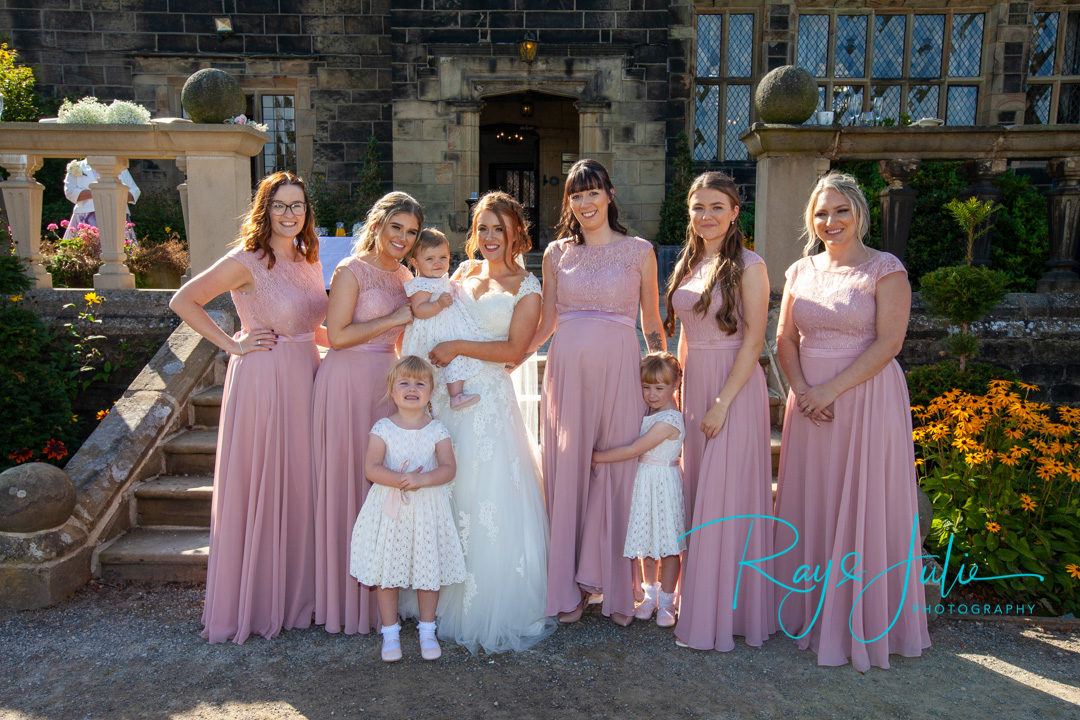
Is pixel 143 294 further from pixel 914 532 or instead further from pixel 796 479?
pixel 914 532

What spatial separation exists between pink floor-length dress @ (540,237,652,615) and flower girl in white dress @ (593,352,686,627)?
0.18ft

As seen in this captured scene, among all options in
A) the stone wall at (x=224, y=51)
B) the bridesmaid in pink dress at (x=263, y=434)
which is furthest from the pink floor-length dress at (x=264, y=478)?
the stone wall at (x=224, y=51)

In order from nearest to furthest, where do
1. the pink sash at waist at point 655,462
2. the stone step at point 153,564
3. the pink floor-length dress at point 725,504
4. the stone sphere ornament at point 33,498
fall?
the pink floor-length dress at point 725,504 → the pink sash at waist at point 655,462 → the stone sphere ornament at point 33,498 → the stone step at point 153,564

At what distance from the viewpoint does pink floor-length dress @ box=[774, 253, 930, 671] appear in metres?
3.42

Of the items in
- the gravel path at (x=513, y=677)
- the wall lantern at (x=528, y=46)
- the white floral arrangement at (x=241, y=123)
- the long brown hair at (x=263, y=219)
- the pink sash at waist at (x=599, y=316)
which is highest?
the wall lantern at (x=528, y=46)

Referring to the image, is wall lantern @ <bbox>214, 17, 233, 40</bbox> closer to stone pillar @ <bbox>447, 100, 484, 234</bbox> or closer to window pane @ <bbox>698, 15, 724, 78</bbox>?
stone pillar @ <bbox>447, 100, 484, 234</bbox>

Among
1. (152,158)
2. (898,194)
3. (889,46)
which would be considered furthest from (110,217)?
(889,46)

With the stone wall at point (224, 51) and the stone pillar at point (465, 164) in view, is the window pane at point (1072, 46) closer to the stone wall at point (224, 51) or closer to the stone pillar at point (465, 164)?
the stone pillar at point (465, 164)

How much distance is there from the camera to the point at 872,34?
1184 cm

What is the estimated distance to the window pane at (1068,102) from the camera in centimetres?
1197

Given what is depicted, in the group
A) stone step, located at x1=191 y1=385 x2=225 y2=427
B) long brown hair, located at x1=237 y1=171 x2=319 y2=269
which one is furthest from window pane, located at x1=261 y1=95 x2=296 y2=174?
long brown hair, located at x1=237 y1=171 x2=319 y2=269

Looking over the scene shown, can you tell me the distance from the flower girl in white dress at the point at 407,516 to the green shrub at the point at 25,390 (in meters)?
2.56

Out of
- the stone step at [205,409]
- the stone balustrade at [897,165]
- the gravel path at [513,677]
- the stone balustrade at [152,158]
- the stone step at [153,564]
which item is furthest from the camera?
the stone balustrade at [152,158]

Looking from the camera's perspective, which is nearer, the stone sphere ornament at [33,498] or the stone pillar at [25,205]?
the stone sphere ornament at [33,498]
